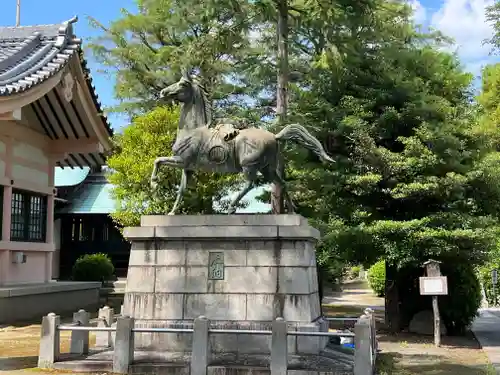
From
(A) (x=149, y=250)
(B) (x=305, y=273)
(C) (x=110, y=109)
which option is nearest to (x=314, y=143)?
(B) (x=305, y=273)

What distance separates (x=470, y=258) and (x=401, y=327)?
3.21 meters

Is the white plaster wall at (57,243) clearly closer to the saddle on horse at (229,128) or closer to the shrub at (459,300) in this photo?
the shrub at (459,300)

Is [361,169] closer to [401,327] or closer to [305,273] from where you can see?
[401,327]

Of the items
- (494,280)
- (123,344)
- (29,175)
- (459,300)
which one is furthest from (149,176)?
(494,280)

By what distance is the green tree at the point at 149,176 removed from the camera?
18.2m

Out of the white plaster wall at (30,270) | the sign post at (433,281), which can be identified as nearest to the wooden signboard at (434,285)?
the sign post at (433,281)

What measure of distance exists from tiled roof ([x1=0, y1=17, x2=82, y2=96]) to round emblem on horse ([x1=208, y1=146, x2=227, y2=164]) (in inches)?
296

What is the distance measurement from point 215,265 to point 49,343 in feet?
9.98

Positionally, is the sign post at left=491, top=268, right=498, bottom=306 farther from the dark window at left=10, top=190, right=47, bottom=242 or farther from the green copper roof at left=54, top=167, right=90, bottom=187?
the green copper roof at left=54, top=167, right=90, bottom=187

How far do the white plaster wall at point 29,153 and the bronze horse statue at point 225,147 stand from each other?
979 centimetres

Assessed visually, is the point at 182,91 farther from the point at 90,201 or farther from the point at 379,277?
the point at 90,201

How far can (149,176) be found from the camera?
18.1m

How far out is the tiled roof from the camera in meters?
16.1

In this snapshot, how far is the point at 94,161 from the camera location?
922 inches
